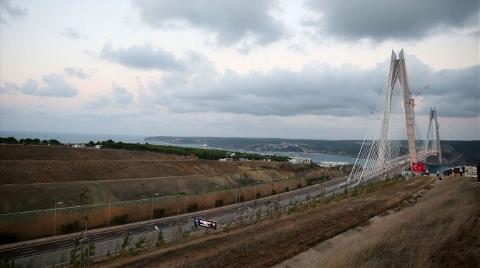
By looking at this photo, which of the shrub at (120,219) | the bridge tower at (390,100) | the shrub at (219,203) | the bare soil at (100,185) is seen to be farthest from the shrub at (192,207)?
the bridge tower at (390,100)

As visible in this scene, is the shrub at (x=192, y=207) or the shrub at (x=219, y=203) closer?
the shrub at (x=192, y=207)

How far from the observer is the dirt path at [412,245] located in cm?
1429

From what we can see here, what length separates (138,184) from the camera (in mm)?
58875

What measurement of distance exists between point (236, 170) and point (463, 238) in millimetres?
73885

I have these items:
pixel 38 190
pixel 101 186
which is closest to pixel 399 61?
pixel 101 186

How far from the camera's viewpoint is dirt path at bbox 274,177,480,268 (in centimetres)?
1429

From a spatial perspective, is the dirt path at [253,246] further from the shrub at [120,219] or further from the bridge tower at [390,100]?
the bridge tower at [390,100]

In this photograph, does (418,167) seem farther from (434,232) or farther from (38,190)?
(38,190)

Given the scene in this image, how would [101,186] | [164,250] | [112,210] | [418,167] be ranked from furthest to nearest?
[418,167] → [101,186] → [112,210] → [164,250]

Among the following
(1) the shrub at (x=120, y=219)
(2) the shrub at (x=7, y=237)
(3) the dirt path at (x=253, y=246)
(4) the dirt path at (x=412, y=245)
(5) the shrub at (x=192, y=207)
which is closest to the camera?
(4) the dirt path at (x=412, y=245)

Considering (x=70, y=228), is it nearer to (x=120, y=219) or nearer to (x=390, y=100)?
(x=120, y=219)

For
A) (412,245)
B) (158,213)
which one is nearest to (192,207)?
(158,213)

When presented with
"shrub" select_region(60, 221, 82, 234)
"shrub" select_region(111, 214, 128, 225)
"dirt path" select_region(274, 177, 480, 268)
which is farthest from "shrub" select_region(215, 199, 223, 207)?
"dirt path" select_region(274, 177, 480, 268)

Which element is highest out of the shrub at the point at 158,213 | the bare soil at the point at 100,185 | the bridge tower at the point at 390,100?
the bridge tower at the point at 390,100
